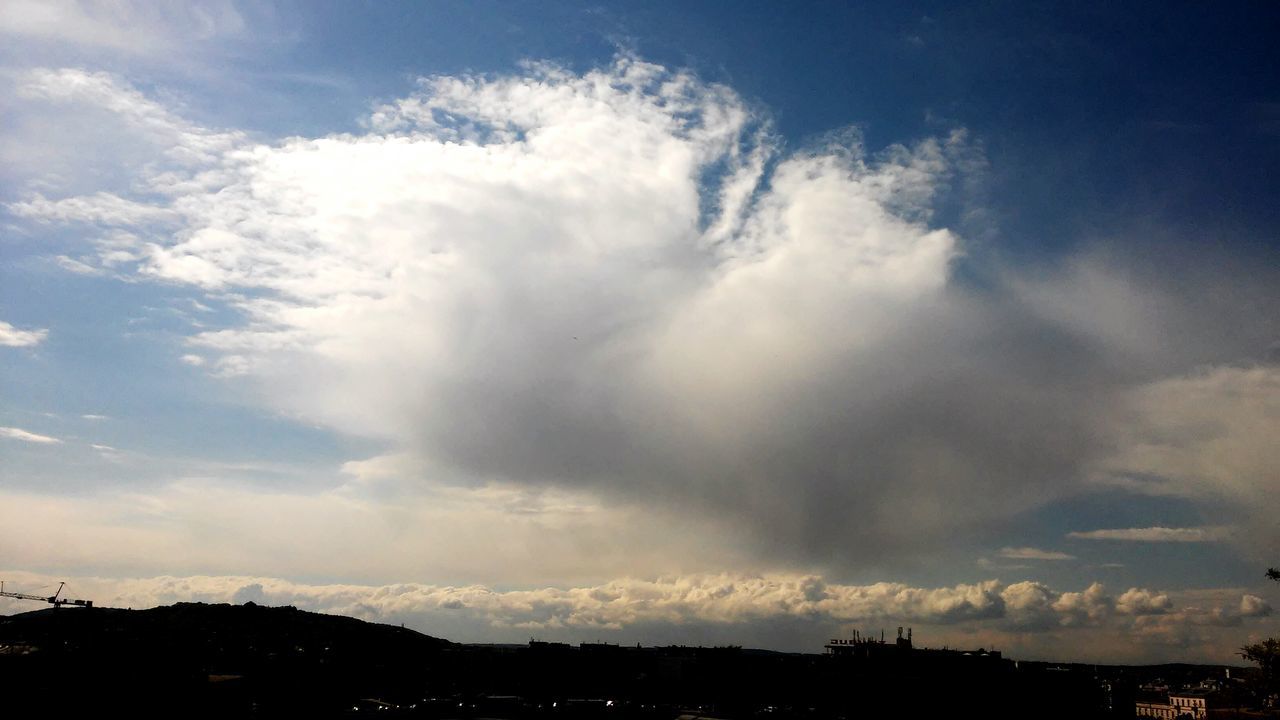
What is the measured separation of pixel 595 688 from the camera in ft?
645

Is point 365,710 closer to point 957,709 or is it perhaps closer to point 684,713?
point 684,713

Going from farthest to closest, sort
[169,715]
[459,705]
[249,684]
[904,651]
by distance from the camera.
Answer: [904,651] < [459,705] < [249,684] < [169,715]

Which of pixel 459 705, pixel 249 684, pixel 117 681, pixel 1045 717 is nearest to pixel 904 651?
pixel 1045 717

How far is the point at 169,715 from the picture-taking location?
82250 mm

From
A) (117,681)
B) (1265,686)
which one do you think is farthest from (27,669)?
(1265,686)

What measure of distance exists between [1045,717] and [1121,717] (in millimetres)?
20668

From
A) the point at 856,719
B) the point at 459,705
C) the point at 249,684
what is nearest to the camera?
the point at 249,684

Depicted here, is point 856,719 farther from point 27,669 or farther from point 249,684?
point 27,669

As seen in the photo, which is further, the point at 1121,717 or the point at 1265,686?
the point at 1121,717

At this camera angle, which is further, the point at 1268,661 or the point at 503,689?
the point at 503,689

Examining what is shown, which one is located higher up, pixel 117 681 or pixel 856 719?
pixel 117 681

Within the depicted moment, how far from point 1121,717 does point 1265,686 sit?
98778 mm

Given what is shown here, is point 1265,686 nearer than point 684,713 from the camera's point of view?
Yes

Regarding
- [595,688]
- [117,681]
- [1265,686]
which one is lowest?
[595,688]
